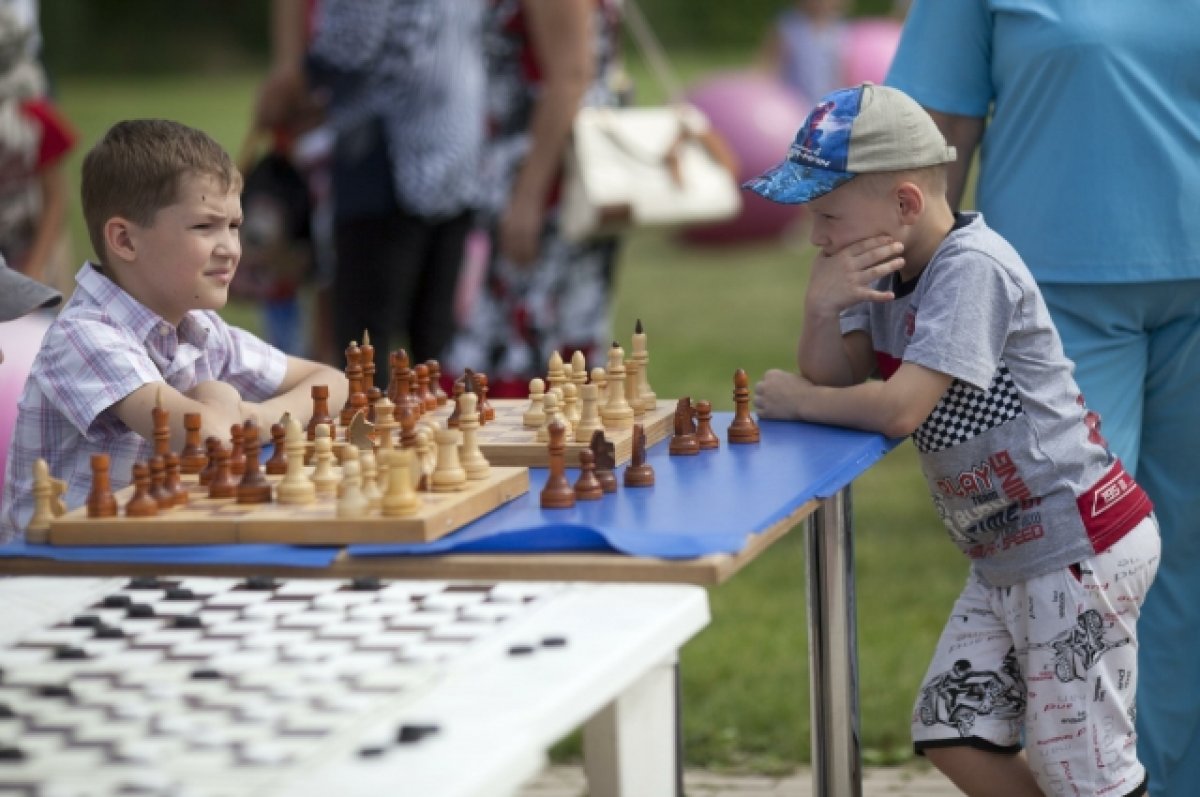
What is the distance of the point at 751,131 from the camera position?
16281 mm

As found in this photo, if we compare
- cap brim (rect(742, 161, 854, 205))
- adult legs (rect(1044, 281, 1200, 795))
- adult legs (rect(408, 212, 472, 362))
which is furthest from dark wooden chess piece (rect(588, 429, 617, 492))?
adult legs (rect(408, 212, 472, 362))

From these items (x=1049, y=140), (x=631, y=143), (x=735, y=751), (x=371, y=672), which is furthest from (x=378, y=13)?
(x=371, y=672)

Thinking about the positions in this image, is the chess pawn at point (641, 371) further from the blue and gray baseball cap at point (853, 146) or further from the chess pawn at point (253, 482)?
the chess pawn at point (253, 482)

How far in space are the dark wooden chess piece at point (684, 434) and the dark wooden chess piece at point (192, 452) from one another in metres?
0.80

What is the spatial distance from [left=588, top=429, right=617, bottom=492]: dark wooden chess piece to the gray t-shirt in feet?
2.01

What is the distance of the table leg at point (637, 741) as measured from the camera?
2.44 m

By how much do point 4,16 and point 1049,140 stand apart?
3.92 meters

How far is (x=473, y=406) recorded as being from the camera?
10.4 ft

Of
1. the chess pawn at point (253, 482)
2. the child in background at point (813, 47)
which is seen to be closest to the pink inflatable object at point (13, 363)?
the chess pawn at point (253, 482)

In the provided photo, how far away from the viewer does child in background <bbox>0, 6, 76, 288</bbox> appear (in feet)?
22.6

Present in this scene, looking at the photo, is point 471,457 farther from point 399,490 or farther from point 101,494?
point 101,494

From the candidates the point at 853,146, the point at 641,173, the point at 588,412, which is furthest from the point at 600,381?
the point at 641,173

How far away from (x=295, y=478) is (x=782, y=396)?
3.58 ft

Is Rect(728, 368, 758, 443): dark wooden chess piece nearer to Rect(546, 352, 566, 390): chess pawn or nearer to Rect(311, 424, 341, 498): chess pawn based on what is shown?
Rect(546, 352, 566, 390): chess pawn
